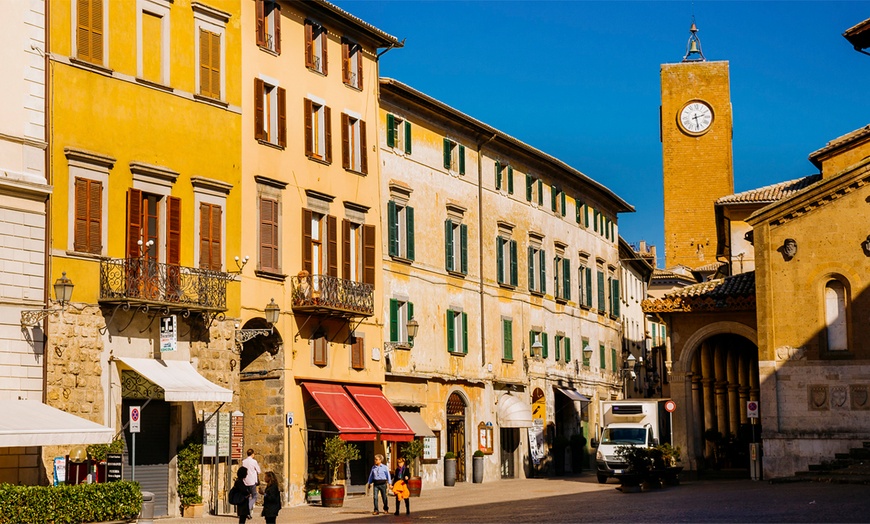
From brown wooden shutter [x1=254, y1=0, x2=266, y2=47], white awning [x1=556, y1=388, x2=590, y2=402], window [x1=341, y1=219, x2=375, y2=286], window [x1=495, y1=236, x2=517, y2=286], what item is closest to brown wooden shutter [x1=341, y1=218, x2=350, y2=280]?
window [x1=341, y1=219, x2=375, y2=286]

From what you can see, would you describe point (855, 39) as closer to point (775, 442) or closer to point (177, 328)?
point (775, 442)

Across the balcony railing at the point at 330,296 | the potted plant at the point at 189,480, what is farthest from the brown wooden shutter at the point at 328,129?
the potted plant at the point at 189,480

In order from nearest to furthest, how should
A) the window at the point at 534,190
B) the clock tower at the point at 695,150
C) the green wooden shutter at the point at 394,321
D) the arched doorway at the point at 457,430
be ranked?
the green wooden shutter at the point at 394,321
the arched doorway at the point at 457,430
the window at the point at 534,190
the clock tower at the point at 695,150

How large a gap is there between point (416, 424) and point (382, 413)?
11.0ft

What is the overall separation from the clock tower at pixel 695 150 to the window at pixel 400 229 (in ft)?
151

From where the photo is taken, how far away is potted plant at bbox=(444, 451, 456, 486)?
151 feet

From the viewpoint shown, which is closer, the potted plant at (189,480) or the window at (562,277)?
the potted plant at (189,480)

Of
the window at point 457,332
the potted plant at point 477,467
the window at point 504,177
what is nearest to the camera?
the window at point 457,332

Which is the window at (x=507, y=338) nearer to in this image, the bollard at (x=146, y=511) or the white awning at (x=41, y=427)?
the bollard at (x=146, y=511)

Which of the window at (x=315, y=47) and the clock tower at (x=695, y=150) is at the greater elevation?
the clock tower at (x=695, y=150)

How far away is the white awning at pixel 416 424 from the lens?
1714 inches

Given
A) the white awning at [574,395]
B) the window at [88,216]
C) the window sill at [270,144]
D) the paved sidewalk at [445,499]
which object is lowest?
the paved sidewalk at [445,499]

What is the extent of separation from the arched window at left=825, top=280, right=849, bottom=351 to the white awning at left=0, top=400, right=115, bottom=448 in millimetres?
23935

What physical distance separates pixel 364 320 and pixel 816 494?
14.5 meters
